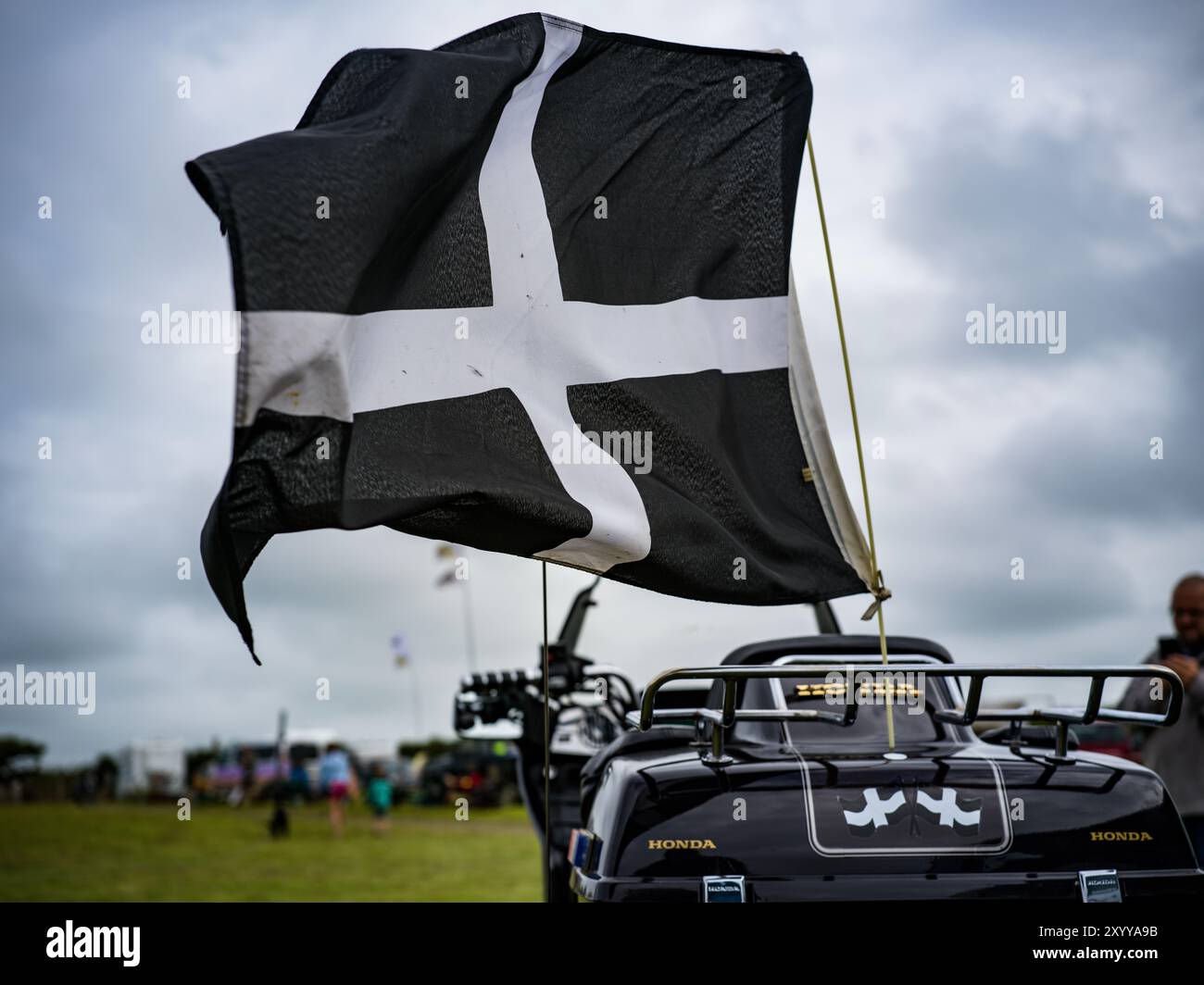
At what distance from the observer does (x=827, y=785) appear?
3.49m

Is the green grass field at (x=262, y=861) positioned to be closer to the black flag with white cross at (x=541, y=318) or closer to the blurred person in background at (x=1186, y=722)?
the blurred person in background at (x=1186, y=722)

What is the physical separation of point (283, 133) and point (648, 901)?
2699 mm

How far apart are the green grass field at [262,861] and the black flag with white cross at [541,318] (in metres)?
9.28

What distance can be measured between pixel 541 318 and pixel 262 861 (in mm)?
→ 16272

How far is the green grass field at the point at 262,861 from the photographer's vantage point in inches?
567

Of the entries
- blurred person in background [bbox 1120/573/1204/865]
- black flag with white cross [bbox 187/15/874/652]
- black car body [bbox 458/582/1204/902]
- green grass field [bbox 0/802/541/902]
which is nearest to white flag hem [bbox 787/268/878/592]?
black flag with white cross [bbox 187/15/874/652]

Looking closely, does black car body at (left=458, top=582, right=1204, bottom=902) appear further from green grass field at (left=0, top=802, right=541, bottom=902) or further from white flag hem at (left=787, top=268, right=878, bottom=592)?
green grass field at (left=0, top=802, right=541, bottom=902)

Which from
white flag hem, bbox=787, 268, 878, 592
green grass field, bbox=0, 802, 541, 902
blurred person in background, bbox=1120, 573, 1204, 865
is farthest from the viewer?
green grass field, bbox=0, 802, 541, 902

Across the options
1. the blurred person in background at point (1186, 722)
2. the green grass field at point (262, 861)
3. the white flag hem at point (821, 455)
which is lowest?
the green grass field at point (262, 861)

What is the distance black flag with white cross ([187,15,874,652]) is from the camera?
3895mm

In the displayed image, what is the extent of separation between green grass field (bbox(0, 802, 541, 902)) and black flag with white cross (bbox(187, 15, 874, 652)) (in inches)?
365

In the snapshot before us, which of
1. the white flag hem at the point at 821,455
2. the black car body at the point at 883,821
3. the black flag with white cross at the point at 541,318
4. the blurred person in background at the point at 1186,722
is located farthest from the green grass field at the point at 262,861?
the black car body at the point at 883,821
